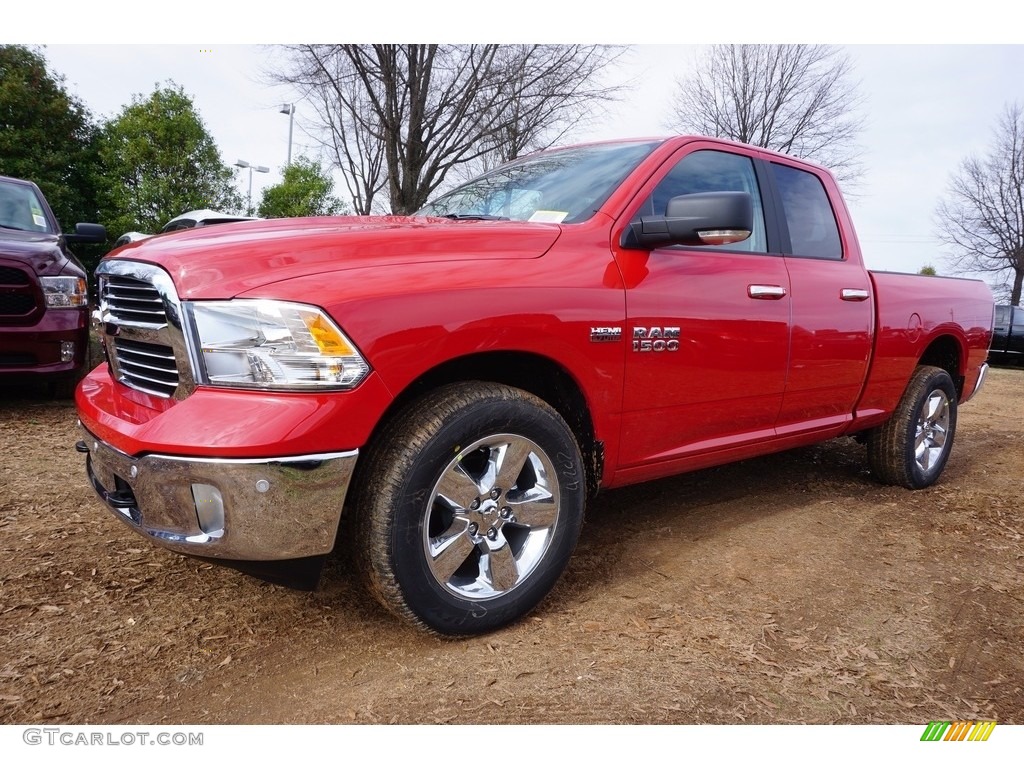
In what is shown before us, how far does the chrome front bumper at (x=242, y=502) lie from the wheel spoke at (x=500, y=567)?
21.4 inches

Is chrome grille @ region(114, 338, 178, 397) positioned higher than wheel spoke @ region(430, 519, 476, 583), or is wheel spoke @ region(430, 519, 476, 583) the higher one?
chrome grille @ region(114, 338, 178, 397)

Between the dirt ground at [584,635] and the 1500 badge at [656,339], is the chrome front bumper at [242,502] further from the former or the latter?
the 1500 badge at [656,339]

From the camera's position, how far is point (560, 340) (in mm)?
2279

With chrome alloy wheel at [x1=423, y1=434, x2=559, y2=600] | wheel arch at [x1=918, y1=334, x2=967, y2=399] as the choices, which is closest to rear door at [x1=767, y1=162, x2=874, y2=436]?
wheel arch at [x1=918, y1=334, x2=967, y2=399]

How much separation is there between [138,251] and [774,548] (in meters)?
2.87

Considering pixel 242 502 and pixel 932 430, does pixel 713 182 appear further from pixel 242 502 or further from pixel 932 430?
pixel 932 430

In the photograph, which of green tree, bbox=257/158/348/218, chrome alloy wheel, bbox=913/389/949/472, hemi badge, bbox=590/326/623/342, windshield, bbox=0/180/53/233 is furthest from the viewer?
green tree, bbox=257/158/348/218

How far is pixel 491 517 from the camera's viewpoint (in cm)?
219

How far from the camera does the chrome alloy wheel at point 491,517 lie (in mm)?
2111

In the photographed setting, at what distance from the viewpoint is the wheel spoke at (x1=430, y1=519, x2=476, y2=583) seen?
6.87 ft

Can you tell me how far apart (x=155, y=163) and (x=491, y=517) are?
591 inches

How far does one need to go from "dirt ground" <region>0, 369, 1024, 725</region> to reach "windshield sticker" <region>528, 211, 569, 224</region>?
1407 mm

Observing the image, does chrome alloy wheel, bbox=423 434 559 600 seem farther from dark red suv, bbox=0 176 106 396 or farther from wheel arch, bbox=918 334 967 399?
dark red suv, bbox=0 176 106 396
